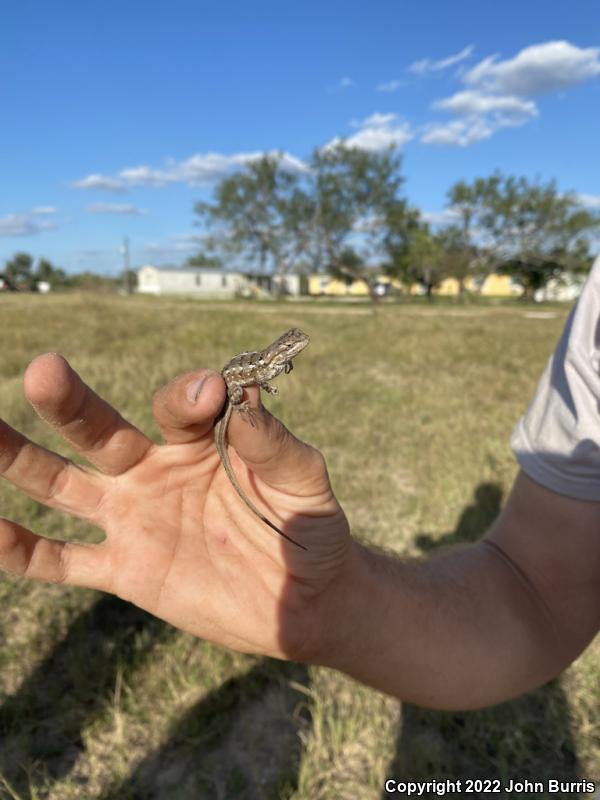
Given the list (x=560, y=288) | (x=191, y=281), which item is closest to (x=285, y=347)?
(x=560, y=288)

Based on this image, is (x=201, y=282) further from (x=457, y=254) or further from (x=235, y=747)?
(x=235, y=747)

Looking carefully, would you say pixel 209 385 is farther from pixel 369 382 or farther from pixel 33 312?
pixel 33 312

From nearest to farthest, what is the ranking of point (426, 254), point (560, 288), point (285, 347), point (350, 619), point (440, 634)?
point (350, 619)
point (440, 634)
point (285, 347)
point (426, 254)
point (560, 288)

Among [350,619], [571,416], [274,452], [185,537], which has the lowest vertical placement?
[350,619]

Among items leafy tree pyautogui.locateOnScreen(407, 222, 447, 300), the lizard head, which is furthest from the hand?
leafy tree pyautogui.locateOnScreen(407, 222, 447, 300)

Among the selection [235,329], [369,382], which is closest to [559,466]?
[369,382]

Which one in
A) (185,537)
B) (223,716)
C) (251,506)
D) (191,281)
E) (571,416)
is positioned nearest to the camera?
(251,506)
